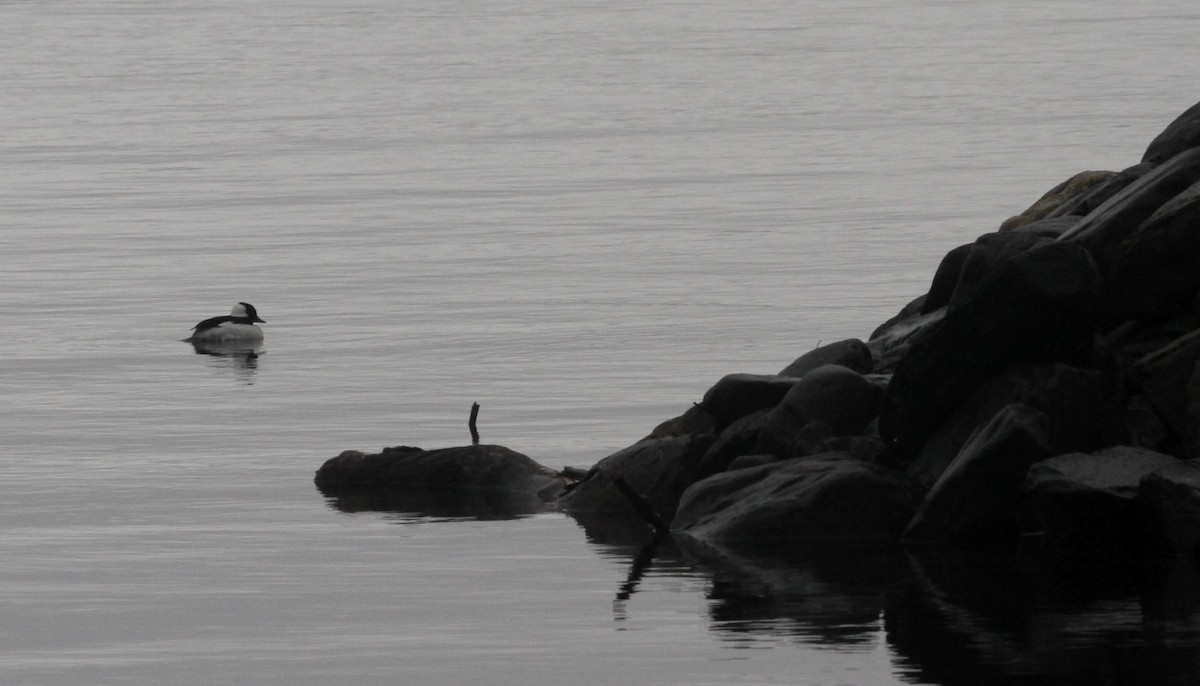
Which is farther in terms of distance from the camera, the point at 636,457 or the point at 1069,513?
the point at 636,457

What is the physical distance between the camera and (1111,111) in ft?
217

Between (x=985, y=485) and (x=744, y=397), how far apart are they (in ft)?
11.7

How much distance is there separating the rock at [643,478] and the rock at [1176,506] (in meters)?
4.26

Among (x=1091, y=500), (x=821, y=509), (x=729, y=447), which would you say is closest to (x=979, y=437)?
(x=1091, y=500)

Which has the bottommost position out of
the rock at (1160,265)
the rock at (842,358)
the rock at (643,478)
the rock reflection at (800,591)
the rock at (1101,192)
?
the rock reflection at (800,591)

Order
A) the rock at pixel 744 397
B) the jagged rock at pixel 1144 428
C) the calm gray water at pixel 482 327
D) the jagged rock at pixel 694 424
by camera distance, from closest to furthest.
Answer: the calm gray water at pixel 482 327 < the jagged rock at pixel 1144 428 < the rock at pixel 744 397 < the jagged rock at pixel 694 424

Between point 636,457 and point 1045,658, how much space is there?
22.9ft

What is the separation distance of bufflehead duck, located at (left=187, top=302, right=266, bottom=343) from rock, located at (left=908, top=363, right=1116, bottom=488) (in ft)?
48.9

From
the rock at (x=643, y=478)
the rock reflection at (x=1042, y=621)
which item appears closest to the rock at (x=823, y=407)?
the rock at (x=643, y=478)

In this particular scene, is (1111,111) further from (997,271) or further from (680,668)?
(680,668)

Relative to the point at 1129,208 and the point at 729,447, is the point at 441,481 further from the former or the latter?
the point at 1129,208

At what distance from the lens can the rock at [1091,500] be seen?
19.2 m

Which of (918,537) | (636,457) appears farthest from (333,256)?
(918,537)

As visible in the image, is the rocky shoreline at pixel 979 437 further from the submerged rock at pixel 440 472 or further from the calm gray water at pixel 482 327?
the calm gray water at pixel 482 327
